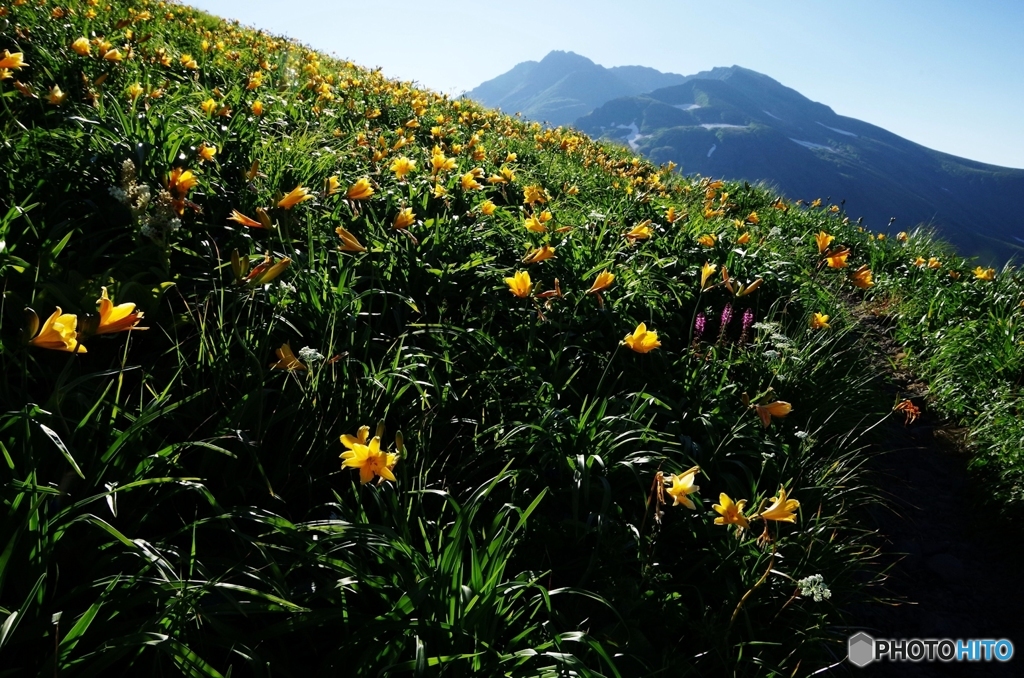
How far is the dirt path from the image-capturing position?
2.19 meters

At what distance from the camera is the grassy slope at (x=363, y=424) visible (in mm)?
1269

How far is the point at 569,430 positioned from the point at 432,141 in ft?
12.9

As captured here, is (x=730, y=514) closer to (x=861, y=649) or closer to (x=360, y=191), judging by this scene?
(x=861, y=649)

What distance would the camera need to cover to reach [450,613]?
1.34 meters

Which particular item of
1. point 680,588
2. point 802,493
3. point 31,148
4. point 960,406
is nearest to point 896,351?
point 960,406

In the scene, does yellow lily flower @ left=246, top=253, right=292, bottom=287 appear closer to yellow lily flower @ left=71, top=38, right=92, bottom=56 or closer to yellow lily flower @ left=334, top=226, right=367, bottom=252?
yellow lily flower @ left=334, top=226, right=367, bottom=252

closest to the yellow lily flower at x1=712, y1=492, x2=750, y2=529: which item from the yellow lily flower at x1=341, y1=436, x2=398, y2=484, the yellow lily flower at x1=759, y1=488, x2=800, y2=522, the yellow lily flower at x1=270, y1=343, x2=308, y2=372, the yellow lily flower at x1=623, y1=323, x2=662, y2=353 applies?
the yellow lily flower at x1=759, y1=488, x2=800, y2=522

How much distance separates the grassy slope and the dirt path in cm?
19

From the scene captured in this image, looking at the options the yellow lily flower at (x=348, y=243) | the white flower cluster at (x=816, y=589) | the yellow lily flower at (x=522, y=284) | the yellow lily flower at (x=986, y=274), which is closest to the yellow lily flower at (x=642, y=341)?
the yellow lily flower at (x=522, y=284)

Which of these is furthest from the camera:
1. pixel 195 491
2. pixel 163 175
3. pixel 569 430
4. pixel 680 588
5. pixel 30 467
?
pixel 163 175

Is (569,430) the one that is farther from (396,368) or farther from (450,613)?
(450,613)

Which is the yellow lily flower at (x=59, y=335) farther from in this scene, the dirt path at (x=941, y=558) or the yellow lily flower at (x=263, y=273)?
the dirt path at (x=941, y=558)

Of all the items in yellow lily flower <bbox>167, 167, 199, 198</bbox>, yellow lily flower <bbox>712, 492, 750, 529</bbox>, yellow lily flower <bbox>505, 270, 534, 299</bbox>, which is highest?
yellow lily flower <bbox>167, 167, 199, 198</bbox>

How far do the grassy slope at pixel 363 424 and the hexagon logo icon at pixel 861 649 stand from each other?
0.24ft
